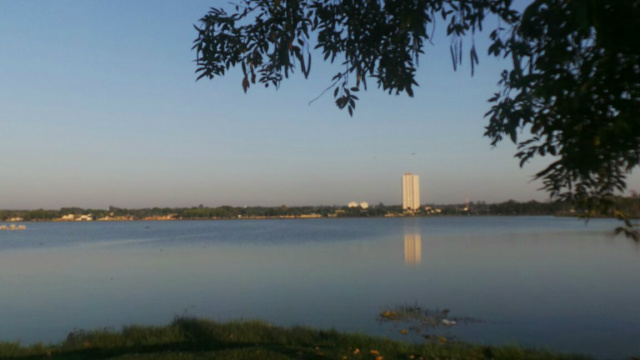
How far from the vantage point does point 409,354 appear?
33.9ft

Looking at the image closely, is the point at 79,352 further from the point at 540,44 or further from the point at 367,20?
the point at 540,44

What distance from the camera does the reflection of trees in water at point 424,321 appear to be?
48.4ft

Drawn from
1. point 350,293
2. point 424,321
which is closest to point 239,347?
point 424,321

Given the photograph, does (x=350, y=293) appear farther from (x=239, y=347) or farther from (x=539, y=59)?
(x=539, y=59)

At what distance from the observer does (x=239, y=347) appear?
10.5 m

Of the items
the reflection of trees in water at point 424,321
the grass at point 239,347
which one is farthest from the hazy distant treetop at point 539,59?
the reflection of trees in water at point 424,321

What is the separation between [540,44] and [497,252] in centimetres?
4037

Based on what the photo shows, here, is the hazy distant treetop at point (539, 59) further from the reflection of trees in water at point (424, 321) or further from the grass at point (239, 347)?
the reflection of trees in water at point (424, 321)

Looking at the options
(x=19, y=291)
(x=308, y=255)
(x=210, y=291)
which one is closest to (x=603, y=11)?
(x=210, y=291)

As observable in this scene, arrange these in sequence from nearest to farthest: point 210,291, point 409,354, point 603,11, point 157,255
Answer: point 603,11 < point 409,354 < point 210,291 < point 157,255

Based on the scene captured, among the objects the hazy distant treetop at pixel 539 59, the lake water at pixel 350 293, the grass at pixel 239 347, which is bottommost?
the lake water at pixel 350 293

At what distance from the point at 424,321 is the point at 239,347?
8.10 meters

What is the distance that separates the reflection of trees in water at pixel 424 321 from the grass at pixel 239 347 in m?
2.74

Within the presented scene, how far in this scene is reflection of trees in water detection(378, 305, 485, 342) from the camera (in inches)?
581
